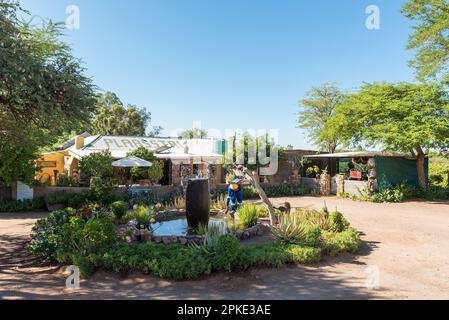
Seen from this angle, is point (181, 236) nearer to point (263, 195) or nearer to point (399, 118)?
point (263, 195)

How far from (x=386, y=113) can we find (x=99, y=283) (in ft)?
59.5

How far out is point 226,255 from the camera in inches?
251

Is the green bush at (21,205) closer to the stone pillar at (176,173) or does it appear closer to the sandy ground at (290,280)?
the sandy ground at (290,280)

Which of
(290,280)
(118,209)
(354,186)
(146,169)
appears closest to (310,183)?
(354,186)

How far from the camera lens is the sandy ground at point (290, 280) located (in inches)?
213

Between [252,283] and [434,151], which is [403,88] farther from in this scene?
[252,283]

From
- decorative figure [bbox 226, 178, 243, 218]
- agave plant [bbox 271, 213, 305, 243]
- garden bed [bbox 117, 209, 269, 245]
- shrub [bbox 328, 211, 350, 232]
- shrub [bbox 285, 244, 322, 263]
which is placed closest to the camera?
shrub [bbox 285, 244, 322, 263]

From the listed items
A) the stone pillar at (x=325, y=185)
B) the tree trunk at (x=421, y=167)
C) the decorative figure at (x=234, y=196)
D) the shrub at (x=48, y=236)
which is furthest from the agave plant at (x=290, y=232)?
the tree trunk at (x=421, y=167)

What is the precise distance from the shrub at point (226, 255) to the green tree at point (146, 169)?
50.0ft

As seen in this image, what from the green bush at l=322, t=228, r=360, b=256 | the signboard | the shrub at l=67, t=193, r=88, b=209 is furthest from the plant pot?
the green bush at l=322, t=228, r=360, b=256

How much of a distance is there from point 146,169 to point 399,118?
643 inches

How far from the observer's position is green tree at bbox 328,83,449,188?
1692 centimetres

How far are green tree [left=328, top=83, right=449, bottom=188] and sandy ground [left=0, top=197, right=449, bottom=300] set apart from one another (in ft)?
31.5

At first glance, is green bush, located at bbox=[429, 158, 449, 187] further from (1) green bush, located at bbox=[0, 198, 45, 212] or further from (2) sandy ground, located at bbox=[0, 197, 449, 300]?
(1) green bush, located at bbox=[0, 198, 45, 212]
